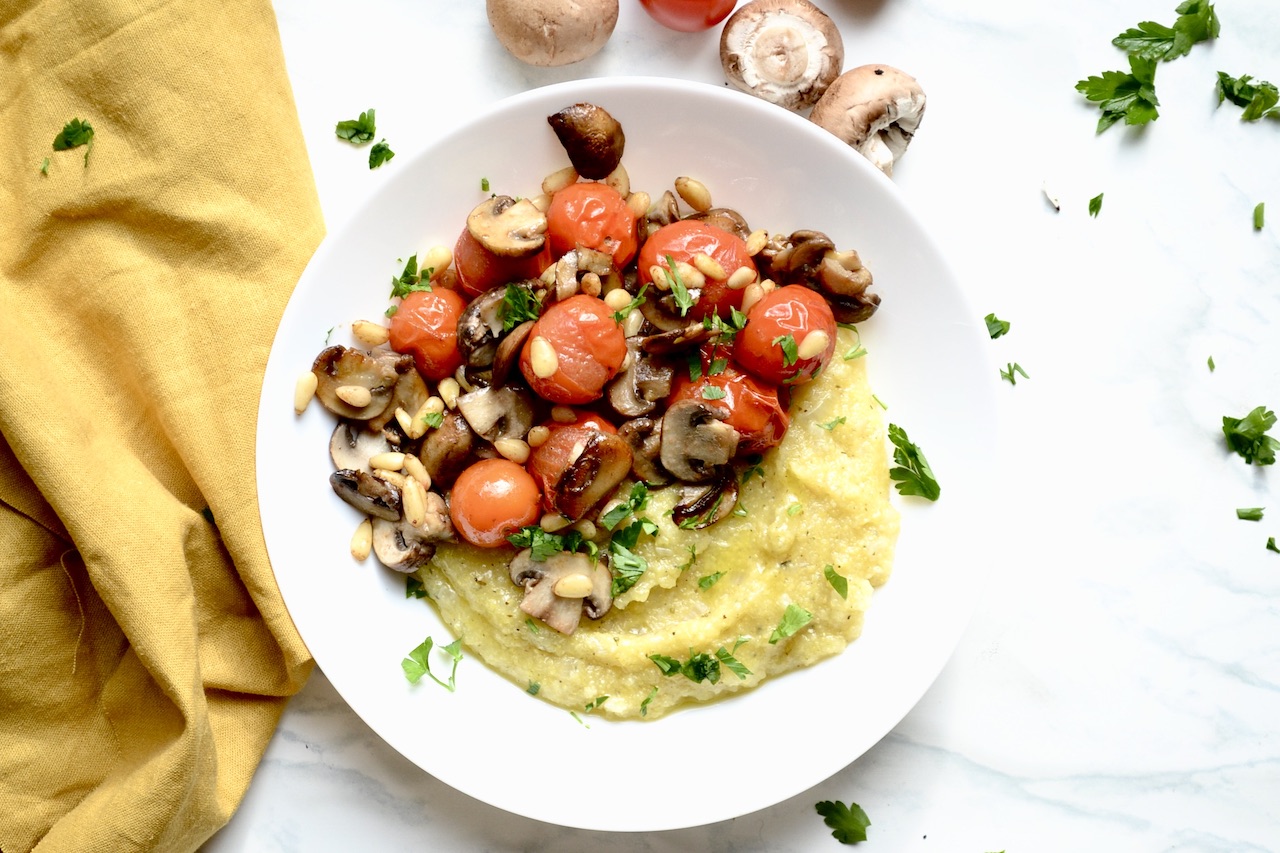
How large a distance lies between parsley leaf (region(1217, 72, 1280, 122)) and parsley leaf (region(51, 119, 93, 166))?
424 centimetres

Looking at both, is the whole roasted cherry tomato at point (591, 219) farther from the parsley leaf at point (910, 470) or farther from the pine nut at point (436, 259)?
the parsley leaf at point (910, 470)

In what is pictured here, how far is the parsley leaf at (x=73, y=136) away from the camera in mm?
3291

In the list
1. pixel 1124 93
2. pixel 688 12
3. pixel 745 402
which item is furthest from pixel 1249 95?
pixel 745 402

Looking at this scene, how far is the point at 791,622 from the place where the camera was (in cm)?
326

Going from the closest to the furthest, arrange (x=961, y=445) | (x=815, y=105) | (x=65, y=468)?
(x=65, y=468) → (x=961, y=445) → (x=815, y=105)

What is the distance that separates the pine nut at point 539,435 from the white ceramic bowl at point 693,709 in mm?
698

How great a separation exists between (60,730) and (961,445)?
10.7 ft

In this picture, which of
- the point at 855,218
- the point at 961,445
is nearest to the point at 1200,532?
the point at 961,445

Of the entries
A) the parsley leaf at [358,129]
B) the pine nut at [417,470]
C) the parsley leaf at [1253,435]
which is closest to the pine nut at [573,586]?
the pine nut at [417,470]

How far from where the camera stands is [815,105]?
148 inches

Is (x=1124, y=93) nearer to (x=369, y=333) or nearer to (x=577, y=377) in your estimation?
(x=577, y=377)

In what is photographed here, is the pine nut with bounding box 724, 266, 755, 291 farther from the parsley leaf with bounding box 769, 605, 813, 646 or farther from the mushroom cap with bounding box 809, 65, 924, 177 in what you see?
the parsley leaf with bounding box 769, 605, 813, 646

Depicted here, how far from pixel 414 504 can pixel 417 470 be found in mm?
125

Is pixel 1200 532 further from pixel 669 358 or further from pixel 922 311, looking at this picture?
pixel 669 358
